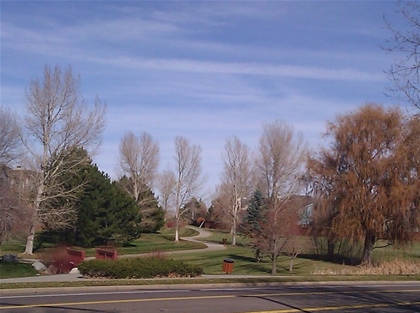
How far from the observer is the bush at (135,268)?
806 inches

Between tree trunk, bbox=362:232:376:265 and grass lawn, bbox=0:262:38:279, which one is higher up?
tree trunk, bbox=362:232:376:265

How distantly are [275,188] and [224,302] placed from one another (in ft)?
172

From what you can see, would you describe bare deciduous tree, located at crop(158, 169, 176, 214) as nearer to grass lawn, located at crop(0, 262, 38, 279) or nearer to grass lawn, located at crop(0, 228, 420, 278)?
grass lawn, located at crop(0, 228, 420, 278)

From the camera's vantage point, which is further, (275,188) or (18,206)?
(275,188)

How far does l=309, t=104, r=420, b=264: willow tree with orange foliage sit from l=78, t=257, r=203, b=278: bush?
68.6 feet

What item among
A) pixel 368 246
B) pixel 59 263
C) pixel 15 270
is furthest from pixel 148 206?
pixel 15 270

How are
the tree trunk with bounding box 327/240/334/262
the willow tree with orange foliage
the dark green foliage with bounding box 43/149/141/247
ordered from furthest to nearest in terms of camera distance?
the dark green foliage with bounding box 43/149/141/247
the tree trunk with bounding box 327/240/334/262
the willow tree with orange foliage

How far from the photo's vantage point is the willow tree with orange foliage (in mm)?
38969

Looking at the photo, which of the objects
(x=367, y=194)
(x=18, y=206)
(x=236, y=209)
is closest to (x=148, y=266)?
(x=18, y=206)

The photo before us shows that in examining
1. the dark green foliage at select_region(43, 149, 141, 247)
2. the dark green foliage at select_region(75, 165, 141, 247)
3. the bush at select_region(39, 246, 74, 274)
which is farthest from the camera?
the dark green foliage at select_region(75, 165, 141, 247)

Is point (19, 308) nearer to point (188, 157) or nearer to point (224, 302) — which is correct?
point (224, 302)

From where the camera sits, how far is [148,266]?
830 inches

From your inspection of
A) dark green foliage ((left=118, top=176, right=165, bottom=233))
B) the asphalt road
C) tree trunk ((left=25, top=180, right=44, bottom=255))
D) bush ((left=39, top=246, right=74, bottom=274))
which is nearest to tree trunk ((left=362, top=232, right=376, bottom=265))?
bush ((left=39, top=246, right=74, bottom=274))

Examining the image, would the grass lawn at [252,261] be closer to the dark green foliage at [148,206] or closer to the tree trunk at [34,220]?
the tree trunk at [34,220]
